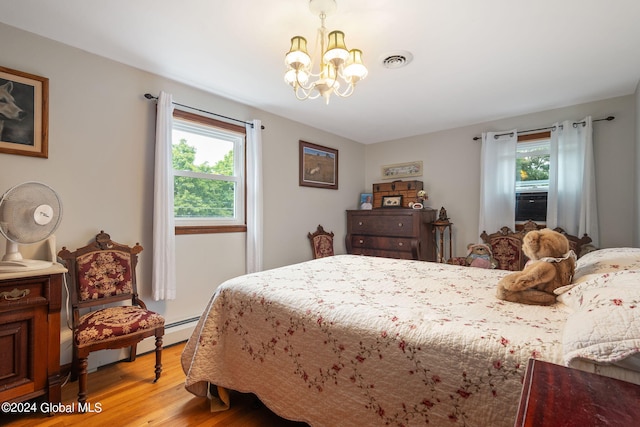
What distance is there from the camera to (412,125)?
3910mm

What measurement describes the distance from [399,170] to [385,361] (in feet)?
12.3

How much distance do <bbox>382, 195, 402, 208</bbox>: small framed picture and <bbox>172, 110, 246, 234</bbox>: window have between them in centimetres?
214

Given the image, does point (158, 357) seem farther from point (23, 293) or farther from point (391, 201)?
point (391, 201)

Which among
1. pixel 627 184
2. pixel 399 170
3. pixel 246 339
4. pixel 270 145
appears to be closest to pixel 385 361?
pixel 246 339

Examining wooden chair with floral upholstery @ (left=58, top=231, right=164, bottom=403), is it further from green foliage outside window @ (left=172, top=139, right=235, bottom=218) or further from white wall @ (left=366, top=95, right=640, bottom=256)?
white wall @ (left=366, top=95, right=640, bottom=256)

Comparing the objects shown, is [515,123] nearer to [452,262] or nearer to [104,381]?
[452,262]

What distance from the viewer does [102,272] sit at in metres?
2.16

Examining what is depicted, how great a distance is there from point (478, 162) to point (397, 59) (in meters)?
2.18

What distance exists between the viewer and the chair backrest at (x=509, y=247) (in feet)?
10.5

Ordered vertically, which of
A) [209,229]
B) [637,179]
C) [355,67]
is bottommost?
[209,229]

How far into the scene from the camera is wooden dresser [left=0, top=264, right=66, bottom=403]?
62.1 inches

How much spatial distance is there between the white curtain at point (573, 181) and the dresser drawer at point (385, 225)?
1500 millimetres

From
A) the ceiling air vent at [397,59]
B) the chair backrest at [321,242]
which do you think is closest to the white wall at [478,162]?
the chair backrest at [321,242]

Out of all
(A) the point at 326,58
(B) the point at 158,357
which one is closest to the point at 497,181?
(A) the point at 326,58
